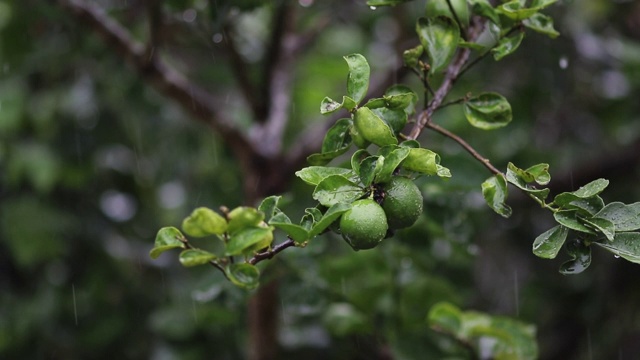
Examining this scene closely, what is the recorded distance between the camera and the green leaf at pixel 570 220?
654 millimetres

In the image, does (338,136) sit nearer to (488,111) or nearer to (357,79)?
(357,79)

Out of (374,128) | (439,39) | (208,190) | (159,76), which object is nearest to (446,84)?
(439,39)

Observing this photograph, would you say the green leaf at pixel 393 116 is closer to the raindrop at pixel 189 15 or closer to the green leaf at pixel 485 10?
the green leaf at pixel 485 10

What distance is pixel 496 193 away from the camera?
2.26ft

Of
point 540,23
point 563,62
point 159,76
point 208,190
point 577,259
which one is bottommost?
point 208,190

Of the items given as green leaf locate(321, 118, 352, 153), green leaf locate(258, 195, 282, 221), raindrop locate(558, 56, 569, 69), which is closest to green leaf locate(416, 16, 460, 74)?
green leaf locate(321, 118, 352, 153)

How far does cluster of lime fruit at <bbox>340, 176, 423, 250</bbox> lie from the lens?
24.2 inches

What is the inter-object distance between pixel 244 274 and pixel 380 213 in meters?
0.12

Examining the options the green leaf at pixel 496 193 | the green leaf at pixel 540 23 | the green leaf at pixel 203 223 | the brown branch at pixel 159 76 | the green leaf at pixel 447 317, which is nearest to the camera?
the green leaf at pixel 203 223

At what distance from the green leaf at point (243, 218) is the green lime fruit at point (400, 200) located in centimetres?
11

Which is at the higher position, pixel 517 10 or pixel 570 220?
pixel 517 10

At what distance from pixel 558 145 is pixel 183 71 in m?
1.00

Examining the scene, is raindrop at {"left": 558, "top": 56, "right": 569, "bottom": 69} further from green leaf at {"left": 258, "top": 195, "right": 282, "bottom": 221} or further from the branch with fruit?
green leaf at {"left": 258, "top": 195, "right": 282, "bottom": 221}

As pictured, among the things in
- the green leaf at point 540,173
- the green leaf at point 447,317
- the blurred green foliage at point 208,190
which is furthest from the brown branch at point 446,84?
the blurred green foliage at point 208,190
